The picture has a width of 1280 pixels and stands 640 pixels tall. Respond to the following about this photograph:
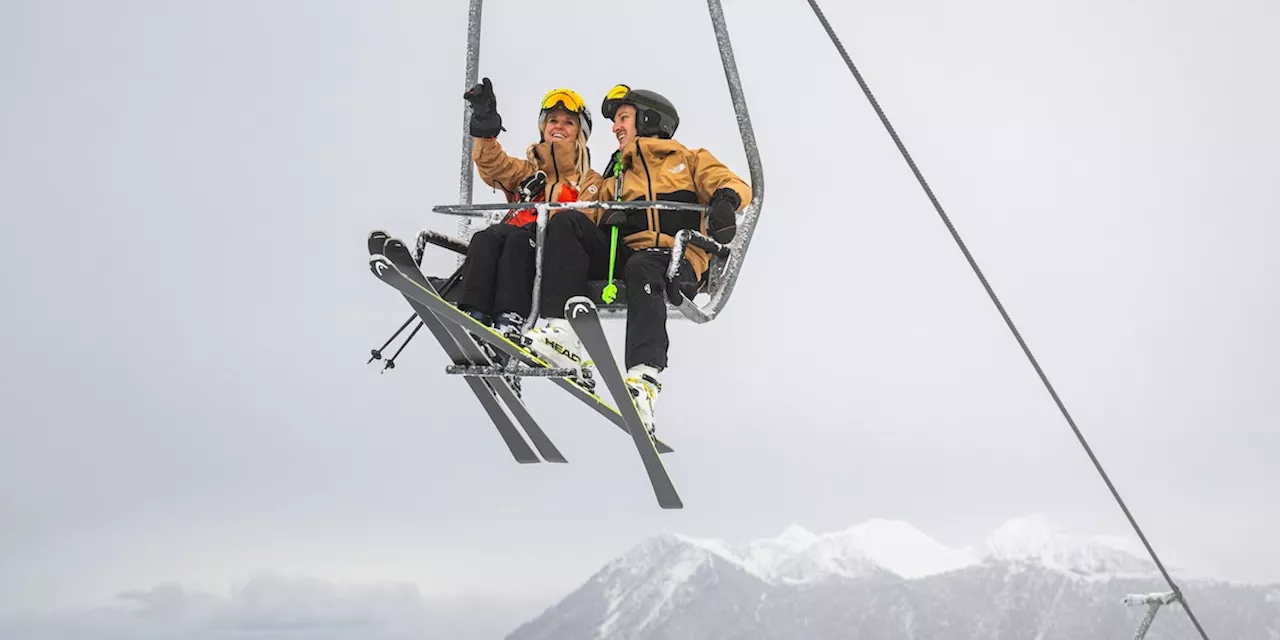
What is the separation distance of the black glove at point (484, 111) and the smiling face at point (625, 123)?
1.29ft

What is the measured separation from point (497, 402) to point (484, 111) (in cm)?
97

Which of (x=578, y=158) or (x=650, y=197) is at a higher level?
(x=578, y=158)

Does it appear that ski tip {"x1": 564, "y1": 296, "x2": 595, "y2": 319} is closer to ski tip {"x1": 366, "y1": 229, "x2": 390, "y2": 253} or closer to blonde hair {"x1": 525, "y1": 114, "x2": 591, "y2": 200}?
ski tip {"x1": 366, "y1": 229, "x2": 390, "y2": 253}

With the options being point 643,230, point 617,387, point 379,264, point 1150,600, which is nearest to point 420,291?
point 379,264

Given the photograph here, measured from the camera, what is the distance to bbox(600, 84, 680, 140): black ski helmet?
12.9ft

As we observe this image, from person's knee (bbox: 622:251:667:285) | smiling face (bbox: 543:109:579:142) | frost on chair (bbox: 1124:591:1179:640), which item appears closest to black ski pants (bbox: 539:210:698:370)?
person's knee (bbox: 622:251:667:285)

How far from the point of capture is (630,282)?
11.5 feet

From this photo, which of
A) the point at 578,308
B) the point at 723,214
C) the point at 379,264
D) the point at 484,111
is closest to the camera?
the point at 578,308

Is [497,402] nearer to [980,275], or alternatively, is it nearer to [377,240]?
[377,240]

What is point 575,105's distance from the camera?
12.8 feet

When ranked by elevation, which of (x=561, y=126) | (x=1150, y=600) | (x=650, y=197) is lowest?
(x=1150, y=600)

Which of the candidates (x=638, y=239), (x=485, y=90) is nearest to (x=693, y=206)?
(x=638, y=239)

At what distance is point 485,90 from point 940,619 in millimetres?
11634

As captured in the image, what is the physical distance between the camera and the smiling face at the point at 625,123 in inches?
155
